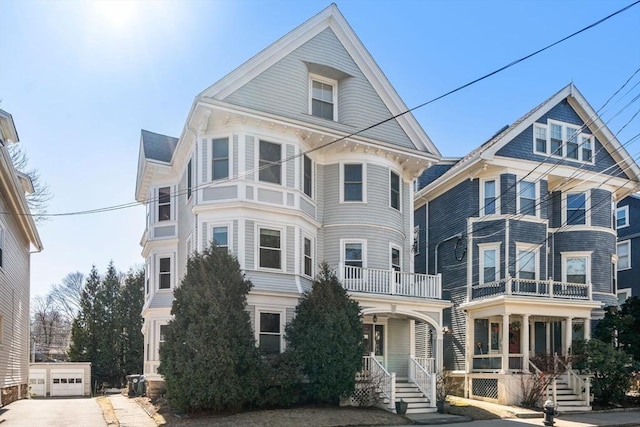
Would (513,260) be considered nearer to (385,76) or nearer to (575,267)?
(575,267)

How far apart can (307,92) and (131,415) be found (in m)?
11.9

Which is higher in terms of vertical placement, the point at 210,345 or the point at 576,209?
the point at 576,209

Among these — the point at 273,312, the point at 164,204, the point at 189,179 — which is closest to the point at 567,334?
the point at 273,312

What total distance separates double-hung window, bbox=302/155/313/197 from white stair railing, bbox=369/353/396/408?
603 cm

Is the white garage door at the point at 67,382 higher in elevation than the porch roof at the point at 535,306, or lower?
lower

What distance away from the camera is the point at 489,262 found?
82.2 ft

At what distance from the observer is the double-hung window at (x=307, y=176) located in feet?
66.8

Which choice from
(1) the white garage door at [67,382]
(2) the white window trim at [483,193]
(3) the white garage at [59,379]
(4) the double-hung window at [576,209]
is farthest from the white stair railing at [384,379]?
(1) the white garage door at [67,382]

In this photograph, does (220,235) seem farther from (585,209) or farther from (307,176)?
(585,209)

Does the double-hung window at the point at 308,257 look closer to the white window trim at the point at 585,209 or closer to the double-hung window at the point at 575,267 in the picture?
the double-hung window at the point at 575,267

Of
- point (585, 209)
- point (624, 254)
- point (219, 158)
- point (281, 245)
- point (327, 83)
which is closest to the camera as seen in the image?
point (219, 158)

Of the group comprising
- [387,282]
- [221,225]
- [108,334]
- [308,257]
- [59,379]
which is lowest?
[59,379]

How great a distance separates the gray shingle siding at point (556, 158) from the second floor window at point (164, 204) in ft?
45.4

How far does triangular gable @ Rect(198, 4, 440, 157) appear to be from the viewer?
19078 millimetres
